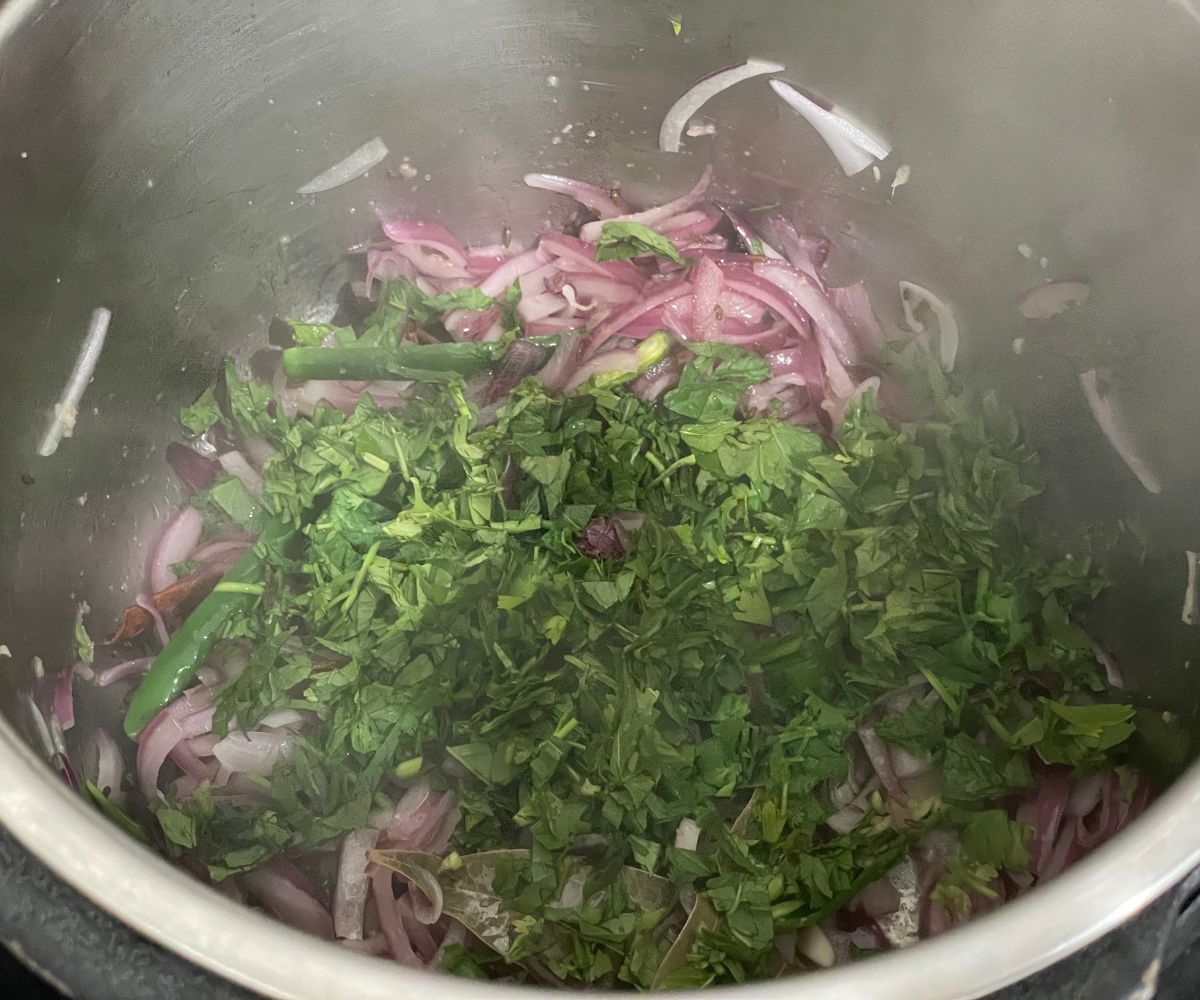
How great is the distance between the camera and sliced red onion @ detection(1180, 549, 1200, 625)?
128cm

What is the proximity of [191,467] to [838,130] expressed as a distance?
1.36m

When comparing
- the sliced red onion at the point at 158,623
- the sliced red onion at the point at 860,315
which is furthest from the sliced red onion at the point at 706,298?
the sliced red onion at the point at 158,623

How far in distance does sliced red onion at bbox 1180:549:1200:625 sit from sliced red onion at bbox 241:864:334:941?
1.37 meters

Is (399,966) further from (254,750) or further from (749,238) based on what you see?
(749,238)

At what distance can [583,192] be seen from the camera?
70.2 inches

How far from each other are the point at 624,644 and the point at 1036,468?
2.65 ft

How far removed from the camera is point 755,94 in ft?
5.23

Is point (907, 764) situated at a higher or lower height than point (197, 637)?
lower

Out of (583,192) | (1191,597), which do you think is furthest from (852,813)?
(583,192)

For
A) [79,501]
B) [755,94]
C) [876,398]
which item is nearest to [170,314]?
[79,501]

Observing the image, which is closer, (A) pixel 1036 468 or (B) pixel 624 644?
(B) pixel 624 644

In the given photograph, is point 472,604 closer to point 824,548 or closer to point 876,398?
point 824,548

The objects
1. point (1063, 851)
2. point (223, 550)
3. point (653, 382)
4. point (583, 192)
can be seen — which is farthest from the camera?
point (583, 192)

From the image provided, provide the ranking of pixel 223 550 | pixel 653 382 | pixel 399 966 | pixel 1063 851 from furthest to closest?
pixel 653 382
pixel 223 550
pixel 1063 851
pixel 399 966
